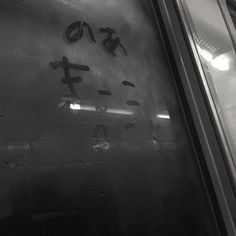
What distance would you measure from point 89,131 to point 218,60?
95cm

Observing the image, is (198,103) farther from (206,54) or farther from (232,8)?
(232,8)

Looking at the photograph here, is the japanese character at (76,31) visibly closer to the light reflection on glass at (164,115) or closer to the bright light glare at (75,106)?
the bright light glare at (75,106)

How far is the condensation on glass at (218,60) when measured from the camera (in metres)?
1.10

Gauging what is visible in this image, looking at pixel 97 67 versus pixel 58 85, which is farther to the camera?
pixel 97 67

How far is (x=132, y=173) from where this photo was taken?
81cm

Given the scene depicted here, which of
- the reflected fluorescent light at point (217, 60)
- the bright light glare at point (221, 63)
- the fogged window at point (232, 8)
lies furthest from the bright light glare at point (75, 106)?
the fogged window at point (232, 8)

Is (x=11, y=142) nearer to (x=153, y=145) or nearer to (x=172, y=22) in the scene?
(x=153, y=145)

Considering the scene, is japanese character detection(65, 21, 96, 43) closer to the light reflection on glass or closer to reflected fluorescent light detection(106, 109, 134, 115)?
reflected fluorescent light detection(106, 109, 134, 115)

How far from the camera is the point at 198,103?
1067 millimetres

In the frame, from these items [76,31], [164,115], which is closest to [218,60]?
[164,115]

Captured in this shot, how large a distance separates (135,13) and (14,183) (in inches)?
30.2

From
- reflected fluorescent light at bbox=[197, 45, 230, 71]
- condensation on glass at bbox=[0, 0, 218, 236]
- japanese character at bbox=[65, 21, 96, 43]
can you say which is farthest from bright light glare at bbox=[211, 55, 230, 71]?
japanese character at bbox=[65, 21, 96, 43]

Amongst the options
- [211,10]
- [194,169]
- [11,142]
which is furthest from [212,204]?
[211,10]

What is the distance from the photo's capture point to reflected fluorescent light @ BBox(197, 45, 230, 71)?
1.25 meters
